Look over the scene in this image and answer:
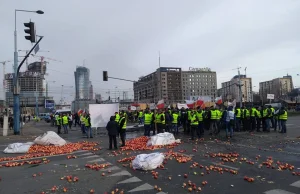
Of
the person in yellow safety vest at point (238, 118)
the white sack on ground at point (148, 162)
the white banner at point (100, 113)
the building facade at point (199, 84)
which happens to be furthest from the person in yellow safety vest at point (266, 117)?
the building facade at point (199, 84)

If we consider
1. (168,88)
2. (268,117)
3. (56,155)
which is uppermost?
(168,88)

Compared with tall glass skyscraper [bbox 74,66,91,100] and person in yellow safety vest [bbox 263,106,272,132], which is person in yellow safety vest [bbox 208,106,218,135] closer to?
person in yellow safety vest [bbox 263,106,272,132]

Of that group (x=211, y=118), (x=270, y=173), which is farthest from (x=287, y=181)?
(x=211, y=118)

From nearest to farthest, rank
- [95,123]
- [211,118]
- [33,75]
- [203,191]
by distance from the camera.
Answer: [203,191], [211,118], [95,123], [33,75]

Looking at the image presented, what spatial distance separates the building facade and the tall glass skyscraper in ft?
127

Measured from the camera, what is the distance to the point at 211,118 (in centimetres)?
1994

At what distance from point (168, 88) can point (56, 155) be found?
99079mm

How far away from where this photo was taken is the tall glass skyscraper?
377 feet

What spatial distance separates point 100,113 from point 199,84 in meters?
99.2

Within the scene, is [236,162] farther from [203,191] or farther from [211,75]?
[211,75]

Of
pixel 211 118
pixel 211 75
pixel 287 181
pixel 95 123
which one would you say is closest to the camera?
pixel 287 181

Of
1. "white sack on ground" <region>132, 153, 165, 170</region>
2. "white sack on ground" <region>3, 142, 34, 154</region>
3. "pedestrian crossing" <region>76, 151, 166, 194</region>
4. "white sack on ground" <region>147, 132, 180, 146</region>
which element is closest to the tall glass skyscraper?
"white sack on ground" <region>3, 142, 34, 154</region>

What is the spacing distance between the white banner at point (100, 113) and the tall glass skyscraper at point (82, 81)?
91912 mm

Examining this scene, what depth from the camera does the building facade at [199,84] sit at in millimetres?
118250
